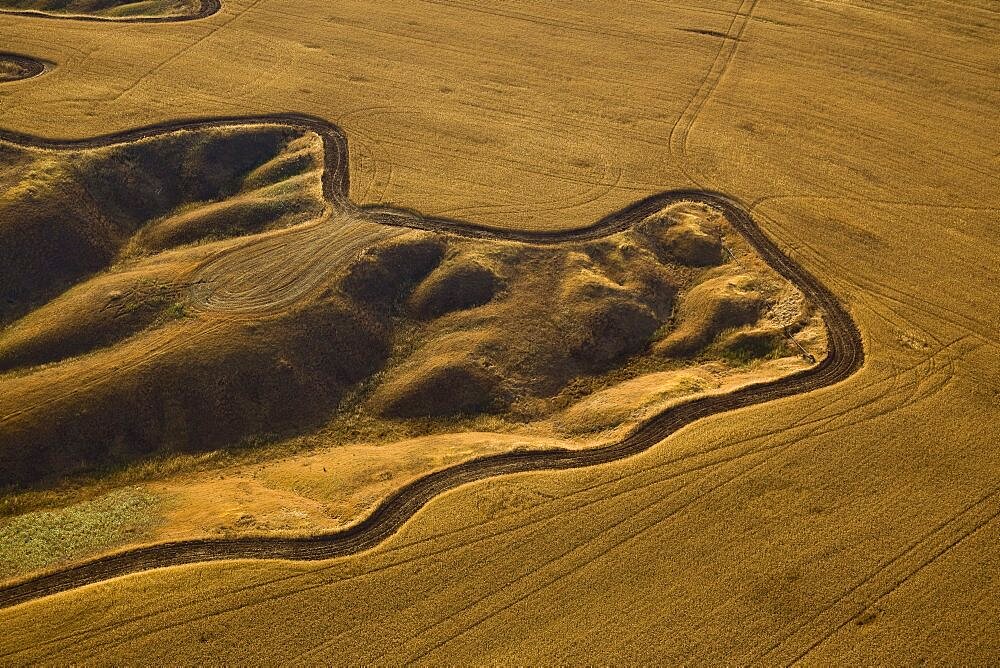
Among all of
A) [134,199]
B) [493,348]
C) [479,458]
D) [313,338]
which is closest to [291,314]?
[313,338]

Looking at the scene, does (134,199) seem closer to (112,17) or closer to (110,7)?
(112,17)

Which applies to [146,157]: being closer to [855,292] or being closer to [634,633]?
[634,633]

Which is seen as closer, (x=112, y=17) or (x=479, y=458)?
(x=479, y=458)

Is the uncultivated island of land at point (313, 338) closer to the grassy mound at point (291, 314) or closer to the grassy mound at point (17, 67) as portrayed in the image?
the grassy mound at point (291, 314)

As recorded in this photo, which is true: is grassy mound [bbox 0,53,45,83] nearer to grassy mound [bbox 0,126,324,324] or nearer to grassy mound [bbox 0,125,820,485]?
grassy mound [bbox 0,126,324,324]

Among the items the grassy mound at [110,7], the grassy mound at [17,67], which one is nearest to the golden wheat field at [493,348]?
the grassy mound at [17,67]
